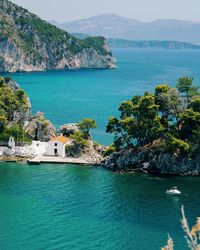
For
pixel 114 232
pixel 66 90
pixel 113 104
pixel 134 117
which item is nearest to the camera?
pixel 114 232

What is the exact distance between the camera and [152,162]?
83.6m

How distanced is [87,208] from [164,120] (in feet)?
92.9

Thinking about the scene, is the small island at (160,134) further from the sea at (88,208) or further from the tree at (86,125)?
the tree at (86,125)

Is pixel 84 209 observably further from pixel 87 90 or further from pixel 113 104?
pixel 87 90

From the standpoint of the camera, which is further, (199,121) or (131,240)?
(199,121)

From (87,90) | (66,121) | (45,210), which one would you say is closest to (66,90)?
(87,90)

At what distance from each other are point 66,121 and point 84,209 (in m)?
65.1

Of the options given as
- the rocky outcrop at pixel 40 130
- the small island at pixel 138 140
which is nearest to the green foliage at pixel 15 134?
the small island at pixel 138 140

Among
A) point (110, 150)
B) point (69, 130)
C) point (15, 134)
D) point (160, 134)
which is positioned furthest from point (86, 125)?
point (160, 134)

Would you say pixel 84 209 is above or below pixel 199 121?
below

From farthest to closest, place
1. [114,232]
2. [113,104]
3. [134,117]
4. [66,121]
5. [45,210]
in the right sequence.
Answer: [113,104] → [66,121] → [134,117] → [45,210] → [114,232]

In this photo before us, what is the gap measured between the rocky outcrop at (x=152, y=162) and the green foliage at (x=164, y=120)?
145cm

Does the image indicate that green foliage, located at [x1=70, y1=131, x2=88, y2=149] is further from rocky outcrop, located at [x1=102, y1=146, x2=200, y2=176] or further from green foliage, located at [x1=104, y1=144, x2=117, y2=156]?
rocky outcrop, located at [x1=102, y1=146, x2=200, y2=176]

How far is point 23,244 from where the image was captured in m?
54.3
